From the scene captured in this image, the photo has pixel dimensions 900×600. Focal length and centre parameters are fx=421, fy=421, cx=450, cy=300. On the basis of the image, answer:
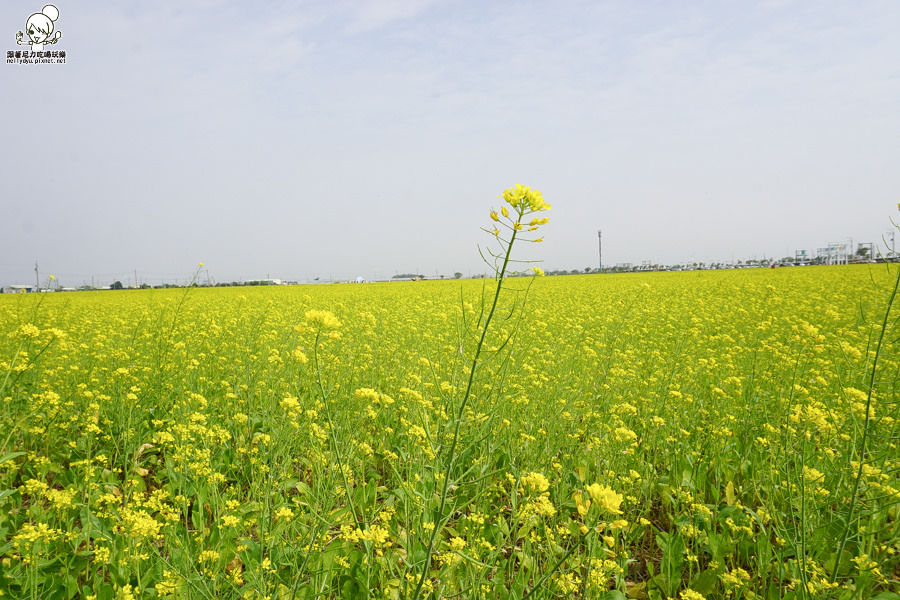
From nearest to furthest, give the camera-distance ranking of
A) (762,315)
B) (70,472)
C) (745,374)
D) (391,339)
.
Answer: (70,472)
(745,374)
(391,339)
(762,315)

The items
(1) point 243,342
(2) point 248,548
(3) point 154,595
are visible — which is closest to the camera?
(3) point 154,595

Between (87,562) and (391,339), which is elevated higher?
(391,339)

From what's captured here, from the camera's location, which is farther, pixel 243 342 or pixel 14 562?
pixel 243 342

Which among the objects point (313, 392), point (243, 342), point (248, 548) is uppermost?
point (243, 342)

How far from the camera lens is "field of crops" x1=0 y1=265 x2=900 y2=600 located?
1.67m

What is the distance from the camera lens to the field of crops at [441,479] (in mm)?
1669

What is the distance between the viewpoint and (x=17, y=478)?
2.92m

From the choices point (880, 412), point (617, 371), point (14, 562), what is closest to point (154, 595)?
point (14, 562)

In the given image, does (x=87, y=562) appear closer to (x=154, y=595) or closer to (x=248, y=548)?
(x=154, y=595)

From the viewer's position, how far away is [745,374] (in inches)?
181

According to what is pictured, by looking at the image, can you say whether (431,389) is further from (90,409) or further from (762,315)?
(762,315)

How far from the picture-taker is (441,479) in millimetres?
1722

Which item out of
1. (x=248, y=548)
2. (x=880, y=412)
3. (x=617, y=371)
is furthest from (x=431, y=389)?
(x=880, y=412)

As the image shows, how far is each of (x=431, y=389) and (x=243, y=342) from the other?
3036mm
